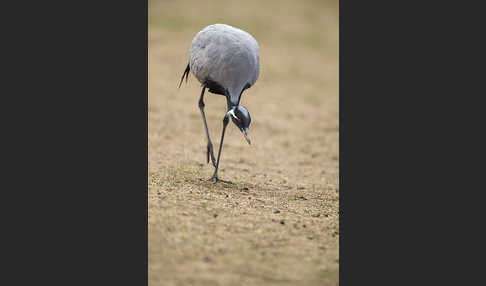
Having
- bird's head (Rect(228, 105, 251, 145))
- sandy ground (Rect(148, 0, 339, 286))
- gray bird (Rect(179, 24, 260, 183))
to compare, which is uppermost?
gray bird (Rect(179, 24, 260, 183))

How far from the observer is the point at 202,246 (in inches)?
170

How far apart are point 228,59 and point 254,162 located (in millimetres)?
3286

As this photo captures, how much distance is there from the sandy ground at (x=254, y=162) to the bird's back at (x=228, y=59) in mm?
1320

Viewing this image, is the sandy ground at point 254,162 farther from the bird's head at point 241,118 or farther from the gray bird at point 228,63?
the gray bird at point 228,63

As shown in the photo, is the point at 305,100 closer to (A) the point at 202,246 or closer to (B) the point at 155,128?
(B) the point at 155,128

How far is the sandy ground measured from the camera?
4238mm

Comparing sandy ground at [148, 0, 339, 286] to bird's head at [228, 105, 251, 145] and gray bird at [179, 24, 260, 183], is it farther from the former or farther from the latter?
gray bird at [179, 24, 260, 183]

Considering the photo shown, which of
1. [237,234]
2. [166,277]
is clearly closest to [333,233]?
[237,234]

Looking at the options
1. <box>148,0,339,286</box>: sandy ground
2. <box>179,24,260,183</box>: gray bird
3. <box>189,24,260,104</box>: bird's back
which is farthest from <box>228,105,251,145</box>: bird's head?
<box>148,0,339,286</box>: sandy ground

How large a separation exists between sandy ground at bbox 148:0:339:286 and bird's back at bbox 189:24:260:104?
1.32 m

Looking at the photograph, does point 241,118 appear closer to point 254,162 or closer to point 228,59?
point 228,59

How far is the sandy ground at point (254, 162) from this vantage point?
13.9 ft

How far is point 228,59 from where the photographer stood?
6.31 m

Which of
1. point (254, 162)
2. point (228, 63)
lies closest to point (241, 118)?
point (228, 63)
